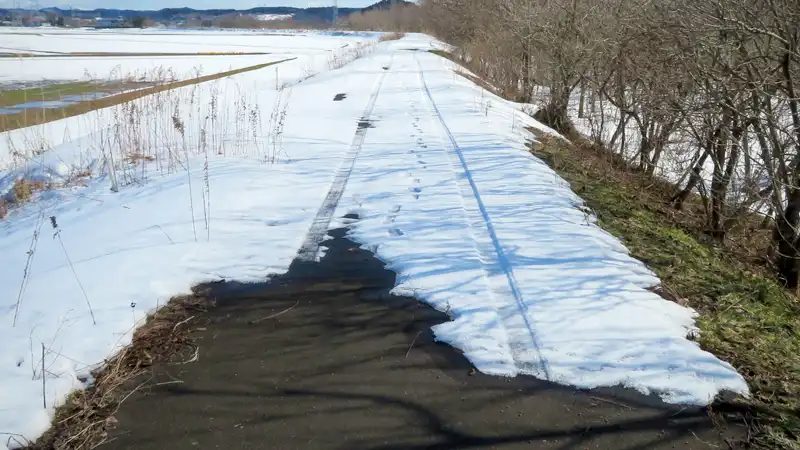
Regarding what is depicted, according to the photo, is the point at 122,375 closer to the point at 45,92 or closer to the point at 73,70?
the point at 45,92

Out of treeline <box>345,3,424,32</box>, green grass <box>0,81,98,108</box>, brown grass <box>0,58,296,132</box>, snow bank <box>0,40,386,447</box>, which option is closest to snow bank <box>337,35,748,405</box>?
snow bank <box>0,40,386,447</box>

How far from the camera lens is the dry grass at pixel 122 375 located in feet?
9.63

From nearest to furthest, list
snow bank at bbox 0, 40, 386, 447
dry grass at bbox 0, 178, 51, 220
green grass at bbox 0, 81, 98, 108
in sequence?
snow bank at bbox 0, 40, 386, 447 < dry grass at bbox 0, 178, 51, 220 < green grass at bbox 0, 81, 98, 108

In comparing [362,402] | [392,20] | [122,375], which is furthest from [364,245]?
[392,20]

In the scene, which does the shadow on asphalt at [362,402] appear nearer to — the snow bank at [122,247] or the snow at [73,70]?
the snow bank at [122,247]

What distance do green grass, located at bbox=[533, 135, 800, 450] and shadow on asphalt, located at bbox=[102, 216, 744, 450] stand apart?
404 mm

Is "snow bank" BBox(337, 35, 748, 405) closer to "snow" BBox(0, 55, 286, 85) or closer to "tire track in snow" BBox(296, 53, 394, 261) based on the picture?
"tire track in snow" BBox(296, 53, 394, 261)

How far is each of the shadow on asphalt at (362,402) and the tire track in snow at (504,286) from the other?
0.79 feet

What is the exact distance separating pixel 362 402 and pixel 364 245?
2.59 metres

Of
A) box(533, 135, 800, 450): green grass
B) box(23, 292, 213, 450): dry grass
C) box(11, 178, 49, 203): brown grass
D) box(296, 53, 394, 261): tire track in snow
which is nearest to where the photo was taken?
box(23, 292, 213, 450): dry grass

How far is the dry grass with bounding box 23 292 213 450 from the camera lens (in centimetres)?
294

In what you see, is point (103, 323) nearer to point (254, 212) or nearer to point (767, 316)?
point (254, 212)

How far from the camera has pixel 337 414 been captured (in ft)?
10.3

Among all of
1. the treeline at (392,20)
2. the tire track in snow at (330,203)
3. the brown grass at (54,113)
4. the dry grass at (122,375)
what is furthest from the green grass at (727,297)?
the treeline at (392,20)
